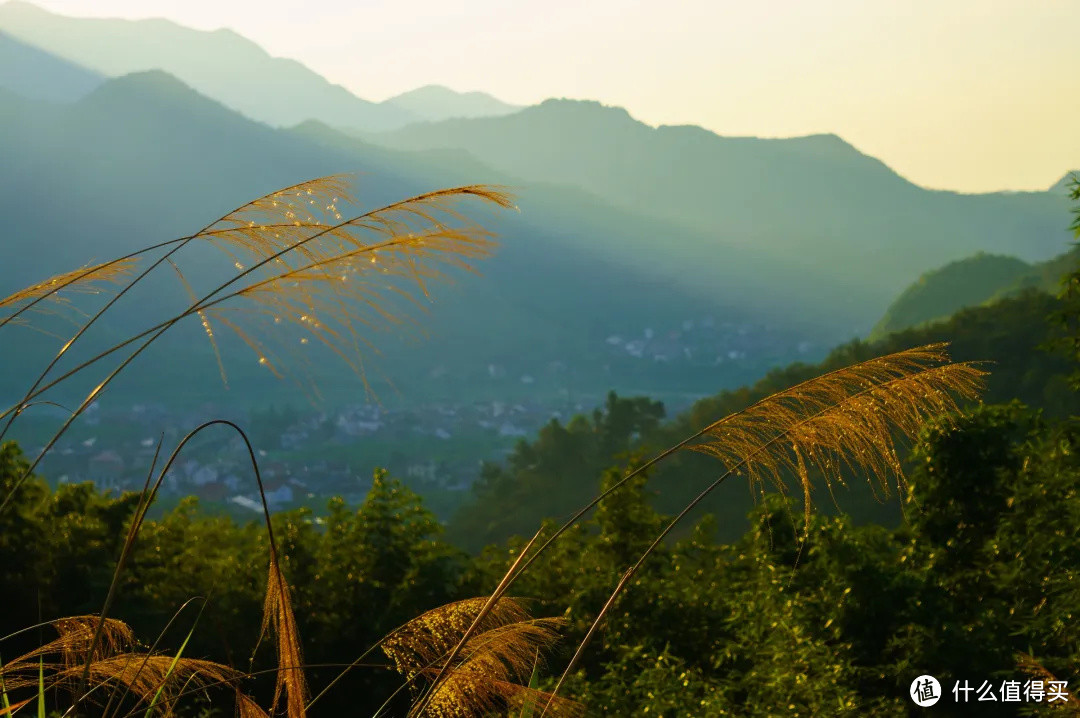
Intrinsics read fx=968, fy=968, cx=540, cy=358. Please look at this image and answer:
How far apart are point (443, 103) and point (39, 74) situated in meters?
72.2

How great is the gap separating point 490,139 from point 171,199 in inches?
2513

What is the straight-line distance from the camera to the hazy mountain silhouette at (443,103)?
186 m

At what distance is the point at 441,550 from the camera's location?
6980mm

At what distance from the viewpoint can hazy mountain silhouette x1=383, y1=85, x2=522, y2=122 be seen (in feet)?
609

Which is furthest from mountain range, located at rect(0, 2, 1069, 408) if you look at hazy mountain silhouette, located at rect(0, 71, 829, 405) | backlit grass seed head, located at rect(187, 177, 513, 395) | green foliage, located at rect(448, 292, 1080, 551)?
backlit grass seed head, located at rect(187, 177, 513, 395)

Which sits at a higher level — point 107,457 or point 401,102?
point 401,102

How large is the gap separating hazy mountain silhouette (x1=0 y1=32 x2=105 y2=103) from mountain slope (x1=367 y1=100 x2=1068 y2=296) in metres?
45.5

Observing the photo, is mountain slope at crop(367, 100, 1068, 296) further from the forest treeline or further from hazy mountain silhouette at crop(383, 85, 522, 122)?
the forest treeline

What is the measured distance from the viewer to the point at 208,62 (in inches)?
6683

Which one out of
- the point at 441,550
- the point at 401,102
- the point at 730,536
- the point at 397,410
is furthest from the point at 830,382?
the point at 401,102

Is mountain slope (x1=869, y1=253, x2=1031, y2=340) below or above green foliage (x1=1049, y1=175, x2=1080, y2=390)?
below

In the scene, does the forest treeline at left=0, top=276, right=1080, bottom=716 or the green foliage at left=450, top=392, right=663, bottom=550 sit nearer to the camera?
the forest treeline at left=0, top=276, right=1080, bottom=716

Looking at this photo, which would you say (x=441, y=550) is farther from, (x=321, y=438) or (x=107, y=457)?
(x=321, y=438)

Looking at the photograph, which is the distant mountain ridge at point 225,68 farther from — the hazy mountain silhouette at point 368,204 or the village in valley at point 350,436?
the village in valley at point 350,436
